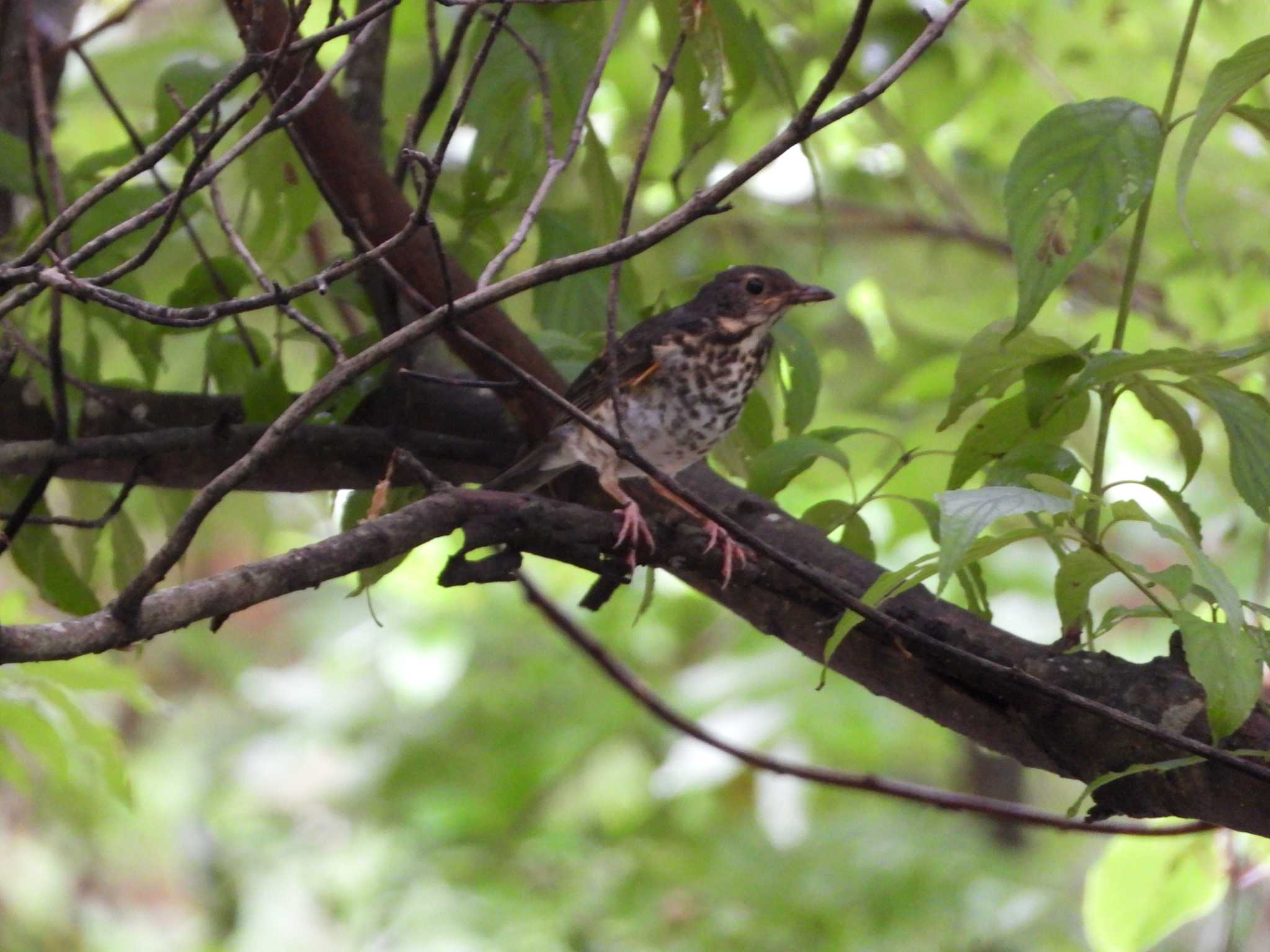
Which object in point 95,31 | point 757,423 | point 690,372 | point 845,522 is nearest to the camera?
point 845,522

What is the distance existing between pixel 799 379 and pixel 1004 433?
1.16 feet

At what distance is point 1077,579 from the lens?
53.9 inches

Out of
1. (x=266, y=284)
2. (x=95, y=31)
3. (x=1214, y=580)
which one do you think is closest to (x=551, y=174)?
(x=266, y=284)

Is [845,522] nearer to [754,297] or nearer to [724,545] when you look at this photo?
[724,545]

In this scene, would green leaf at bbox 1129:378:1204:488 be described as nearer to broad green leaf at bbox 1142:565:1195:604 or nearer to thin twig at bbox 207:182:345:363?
broad green leaf at bbox 1142:565:1195:604

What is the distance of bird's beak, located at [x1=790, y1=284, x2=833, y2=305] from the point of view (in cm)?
254

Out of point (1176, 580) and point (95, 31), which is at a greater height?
Answer: point (95, 31)

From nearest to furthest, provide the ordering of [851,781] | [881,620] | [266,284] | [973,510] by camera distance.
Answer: [973,510], [881,620], [266,284], [851,781]

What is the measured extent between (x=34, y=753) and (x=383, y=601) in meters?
2.39

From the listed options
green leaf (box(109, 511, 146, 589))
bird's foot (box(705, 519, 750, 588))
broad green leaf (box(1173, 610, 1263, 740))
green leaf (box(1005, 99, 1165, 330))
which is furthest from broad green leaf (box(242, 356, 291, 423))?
broad green leaf (box(1173, 610, 1263, 740))

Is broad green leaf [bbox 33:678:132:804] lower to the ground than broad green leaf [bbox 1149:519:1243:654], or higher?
higher

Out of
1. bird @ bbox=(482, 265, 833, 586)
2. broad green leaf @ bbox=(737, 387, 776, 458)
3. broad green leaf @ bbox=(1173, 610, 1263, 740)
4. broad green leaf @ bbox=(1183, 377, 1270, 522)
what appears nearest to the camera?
broad green leaf @ bbox=(1173, 610, 1263, 740)

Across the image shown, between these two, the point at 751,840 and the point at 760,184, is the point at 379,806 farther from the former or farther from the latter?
the point at 760,184

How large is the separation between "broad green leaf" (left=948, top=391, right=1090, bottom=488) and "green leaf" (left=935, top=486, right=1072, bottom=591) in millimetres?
459
